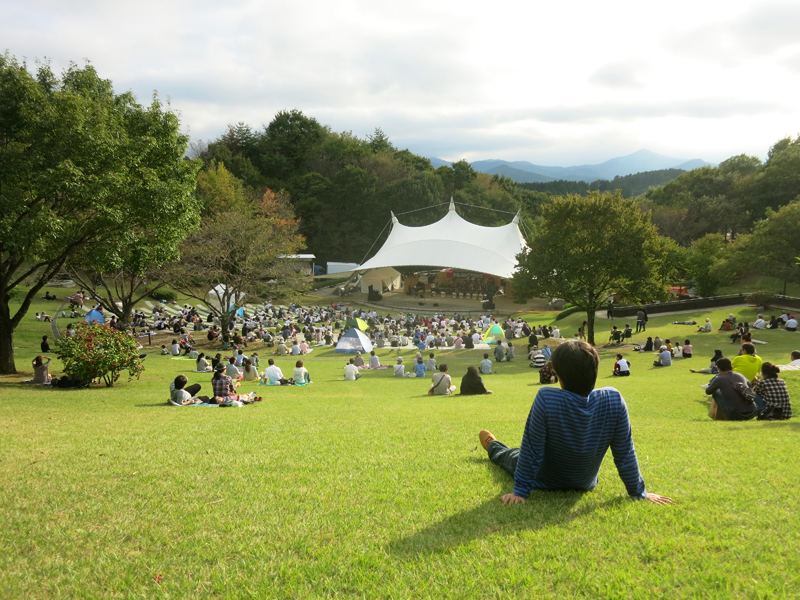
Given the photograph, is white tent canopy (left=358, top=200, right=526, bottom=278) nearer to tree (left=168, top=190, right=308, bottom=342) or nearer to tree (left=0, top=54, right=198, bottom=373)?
tree (left=168, top=190, right=308, bottom=342)

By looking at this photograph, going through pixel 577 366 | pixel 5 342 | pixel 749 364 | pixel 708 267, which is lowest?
pixel 749 364

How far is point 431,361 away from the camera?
14750 millimetres

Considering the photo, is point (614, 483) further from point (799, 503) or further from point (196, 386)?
point (196, 386)

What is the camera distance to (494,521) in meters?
2.77

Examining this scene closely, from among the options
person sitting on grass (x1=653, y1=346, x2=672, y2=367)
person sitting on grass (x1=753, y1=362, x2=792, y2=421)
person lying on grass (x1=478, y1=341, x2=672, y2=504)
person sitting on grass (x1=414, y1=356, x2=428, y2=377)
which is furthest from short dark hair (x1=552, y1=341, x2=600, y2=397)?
person sitting on grass (x1=653, y1=346, x2=672, y2=367)

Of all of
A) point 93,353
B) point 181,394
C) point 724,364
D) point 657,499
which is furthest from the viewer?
point 93,353

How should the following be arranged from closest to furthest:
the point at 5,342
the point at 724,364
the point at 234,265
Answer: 1. the point at 724,364
2. the point at 5,342
3. the point at 234,265

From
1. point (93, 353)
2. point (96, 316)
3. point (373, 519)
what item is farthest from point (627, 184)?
point (373, 519)

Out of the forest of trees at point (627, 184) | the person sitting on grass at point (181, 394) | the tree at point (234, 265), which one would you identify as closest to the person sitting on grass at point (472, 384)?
the person sitting on grass at point (181, 394)

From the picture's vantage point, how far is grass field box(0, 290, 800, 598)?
2.21m

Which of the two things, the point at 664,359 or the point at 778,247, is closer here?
the point at 664,359

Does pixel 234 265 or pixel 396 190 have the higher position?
pixel 396 190

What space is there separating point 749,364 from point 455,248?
2873 cm

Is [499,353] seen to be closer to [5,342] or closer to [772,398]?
[772,398]
